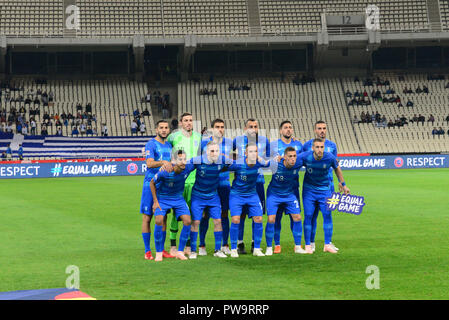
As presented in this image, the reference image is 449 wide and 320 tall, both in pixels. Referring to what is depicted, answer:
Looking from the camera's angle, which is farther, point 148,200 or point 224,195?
point 224,195

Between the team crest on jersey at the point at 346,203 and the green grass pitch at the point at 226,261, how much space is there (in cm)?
82

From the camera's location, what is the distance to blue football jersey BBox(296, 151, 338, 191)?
11.0 m

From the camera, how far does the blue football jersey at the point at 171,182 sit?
10102mm

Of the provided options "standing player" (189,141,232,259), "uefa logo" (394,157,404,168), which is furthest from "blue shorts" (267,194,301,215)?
"uefa logo" (394,157,404,168)

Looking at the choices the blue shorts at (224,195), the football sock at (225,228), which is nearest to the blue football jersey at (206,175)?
the blue shorts at (224,195)

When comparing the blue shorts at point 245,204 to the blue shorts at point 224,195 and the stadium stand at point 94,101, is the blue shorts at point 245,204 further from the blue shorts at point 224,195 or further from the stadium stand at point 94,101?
the stadium stand at point 94,101

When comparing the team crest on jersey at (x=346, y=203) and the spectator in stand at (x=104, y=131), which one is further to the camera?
the spectator in stand at (x=104, y=131)

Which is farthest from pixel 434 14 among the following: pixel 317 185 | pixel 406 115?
pixel 317 185

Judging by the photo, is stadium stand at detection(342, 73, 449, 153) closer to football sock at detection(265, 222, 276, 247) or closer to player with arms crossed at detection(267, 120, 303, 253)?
player with arms crossed at detection(267, 120, 303, 253)

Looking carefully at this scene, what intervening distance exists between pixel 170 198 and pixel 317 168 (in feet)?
8.69

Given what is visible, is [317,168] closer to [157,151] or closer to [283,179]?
[283,179]

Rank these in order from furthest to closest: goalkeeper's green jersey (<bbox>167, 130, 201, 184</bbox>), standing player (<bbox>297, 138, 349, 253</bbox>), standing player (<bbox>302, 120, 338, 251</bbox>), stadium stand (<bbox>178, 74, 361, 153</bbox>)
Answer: stadium stand (<bbox>178, 74, 361, 153</bbox>), standing player (<bbox>302, 120, 338, 251</bbox>), standing player (<bbox>297, 138, 349, 253</bbox>), goalkeeper's green jersey (<bbox>167, 130, 201, 184</bbox>)

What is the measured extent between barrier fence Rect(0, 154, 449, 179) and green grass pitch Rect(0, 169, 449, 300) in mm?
18823

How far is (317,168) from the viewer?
11.1 meters
